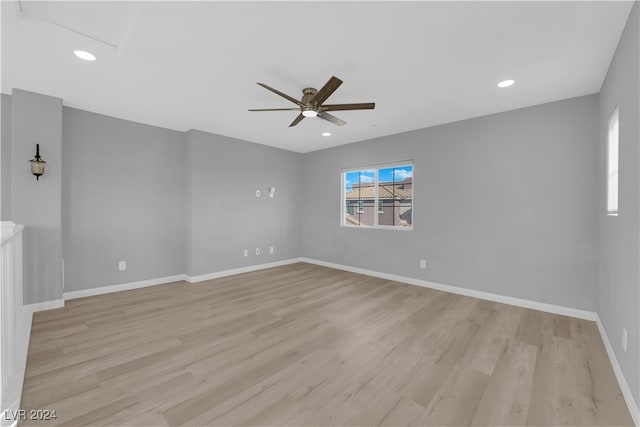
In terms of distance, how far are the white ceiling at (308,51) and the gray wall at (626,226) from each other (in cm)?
22

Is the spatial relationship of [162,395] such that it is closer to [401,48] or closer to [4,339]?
[4,339]

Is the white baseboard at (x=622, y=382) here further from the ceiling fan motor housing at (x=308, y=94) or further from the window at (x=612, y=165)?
the ceiling fan motor housing at (x=308, y=94)

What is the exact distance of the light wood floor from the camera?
1.61 m

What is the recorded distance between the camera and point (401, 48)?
2.20 m

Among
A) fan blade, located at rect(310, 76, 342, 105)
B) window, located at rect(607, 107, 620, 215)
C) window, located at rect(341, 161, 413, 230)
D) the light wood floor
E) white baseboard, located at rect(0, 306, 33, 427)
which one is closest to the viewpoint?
white baseboard, located at rect(0, 306, 33, 427)

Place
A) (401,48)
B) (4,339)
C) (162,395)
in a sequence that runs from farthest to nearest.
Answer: (401,48) < (162,395) < (4,339)

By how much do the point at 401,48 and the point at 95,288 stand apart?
4820mm

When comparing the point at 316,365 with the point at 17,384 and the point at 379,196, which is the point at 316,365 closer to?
the point at 17,384

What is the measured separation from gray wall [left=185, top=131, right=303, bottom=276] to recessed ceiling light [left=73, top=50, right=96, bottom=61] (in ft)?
6.88

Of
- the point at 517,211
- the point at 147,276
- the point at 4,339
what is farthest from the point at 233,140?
the point at 517,211

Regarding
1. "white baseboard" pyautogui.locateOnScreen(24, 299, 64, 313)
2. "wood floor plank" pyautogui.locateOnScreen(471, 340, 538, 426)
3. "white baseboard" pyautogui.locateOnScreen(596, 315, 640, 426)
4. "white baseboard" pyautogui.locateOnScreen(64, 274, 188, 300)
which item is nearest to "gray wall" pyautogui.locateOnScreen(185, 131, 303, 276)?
"white baseboard" pyautogui.locateOnScreen(64, 274, 188, 300)

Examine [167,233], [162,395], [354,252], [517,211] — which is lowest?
[162,395]

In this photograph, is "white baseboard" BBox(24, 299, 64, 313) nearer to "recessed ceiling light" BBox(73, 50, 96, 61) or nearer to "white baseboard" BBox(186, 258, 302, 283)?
"white baseboard" BBox(186, 258, 302, 283)

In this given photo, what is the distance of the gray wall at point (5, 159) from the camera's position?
309 centimetres
